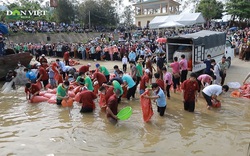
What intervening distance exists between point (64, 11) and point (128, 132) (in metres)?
36.8

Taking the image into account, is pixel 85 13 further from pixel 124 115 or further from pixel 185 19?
pixel 124 115

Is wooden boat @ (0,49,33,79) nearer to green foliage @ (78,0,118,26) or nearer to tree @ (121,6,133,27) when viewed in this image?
green foliage @ (78,0,118,26)

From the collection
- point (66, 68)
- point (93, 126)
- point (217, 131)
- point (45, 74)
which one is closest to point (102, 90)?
point (93, 126)

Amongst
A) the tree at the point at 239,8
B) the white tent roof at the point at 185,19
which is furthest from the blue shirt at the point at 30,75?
the tree at the point at 239,8

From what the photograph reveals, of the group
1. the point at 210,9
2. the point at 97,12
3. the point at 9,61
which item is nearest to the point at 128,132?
the point at 9,61

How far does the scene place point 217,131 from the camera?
692cm

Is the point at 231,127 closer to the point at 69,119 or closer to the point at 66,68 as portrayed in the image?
the point at 69,119

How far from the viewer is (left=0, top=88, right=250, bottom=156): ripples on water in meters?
5.98

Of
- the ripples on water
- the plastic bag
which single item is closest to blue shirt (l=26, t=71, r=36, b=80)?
the ripples on water

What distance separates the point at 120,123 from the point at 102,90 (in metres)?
1.12

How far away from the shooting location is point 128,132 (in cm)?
690

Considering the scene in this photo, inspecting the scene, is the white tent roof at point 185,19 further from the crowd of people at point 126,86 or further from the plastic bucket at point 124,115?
the plastic bucket at point 124,115

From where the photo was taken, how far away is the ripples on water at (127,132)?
19.6 ft

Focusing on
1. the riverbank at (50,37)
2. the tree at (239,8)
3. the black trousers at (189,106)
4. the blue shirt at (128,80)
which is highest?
the tree at (239,8)
